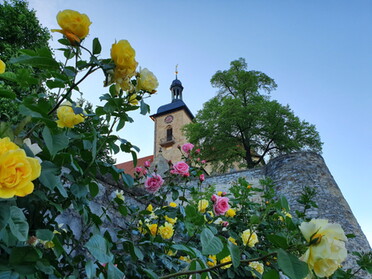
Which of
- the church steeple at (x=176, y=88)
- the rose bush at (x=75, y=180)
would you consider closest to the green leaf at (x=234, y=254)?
the rose bush at (x=75, y=180)

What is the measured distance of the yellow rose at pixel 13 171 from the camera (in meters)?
0.42

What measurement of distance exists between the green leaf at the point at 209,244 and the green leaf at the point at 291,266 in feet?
0.42

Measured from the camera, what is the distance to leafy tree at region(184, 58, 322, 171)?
12.7 m

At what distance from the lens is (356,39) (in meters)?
5.16

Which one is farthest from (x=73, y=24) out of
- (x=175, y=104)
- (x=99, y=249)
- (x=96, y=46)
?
(x=175, y=104)

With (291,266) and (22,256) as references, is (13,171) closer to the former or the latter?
(22,256)

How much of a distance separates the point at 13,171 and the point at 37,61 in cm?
30

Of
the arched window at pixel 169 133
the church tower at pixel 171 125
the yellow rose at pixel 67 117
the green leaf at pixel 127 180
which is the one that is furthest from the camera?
the arched window at pixel 169 133

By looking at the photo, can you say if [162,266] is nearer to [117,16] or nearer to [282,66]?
[117,16]

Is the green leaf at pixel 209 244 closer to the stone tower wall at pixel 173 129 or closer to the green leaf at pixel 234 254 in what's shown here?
the green leaf at pixel 234 254

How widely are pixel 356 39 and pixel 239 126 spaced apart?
7.99 meters

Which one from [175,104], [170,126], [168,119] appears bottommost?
[170,126]

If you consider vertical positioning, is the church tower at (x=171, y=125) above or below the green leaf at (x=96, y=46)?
above

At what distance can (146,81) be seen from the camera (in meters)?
0.79
